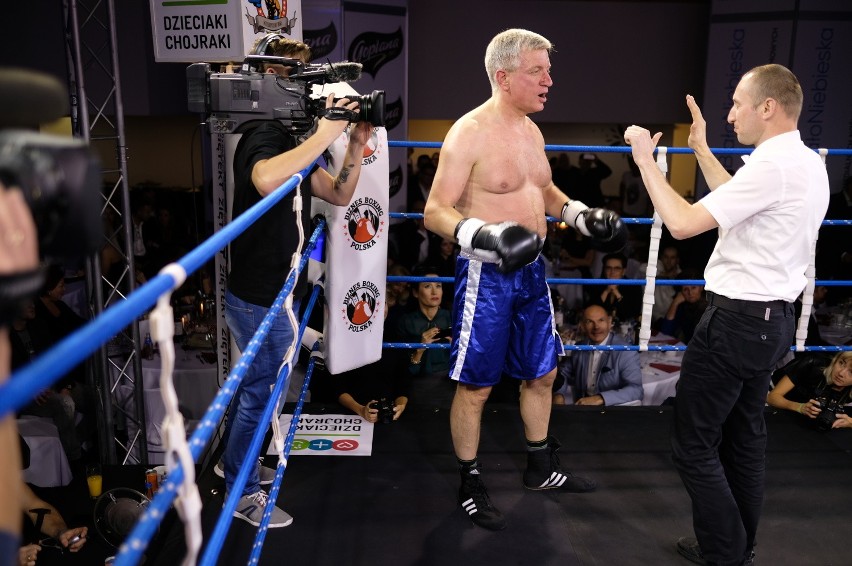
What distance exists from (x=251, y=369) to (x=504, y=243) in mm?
830

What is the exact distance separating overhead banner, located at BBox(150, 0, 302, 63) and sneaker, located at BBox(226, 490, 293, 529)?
82.8 inches

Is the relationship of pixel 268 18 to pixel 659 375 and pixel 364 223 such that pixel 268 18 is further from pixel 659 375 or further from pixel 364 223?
pixel 659 375

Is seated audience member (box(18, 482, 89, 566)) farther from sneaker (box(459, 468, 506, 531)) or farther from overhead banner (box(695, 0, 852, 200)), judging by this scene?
overhead banner (box(695, 0, 852, 200))

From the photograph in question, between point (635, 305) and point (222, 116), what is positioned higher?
point (222, 116)

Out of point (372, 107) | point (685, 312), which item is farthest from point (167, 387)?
point (685, 312)

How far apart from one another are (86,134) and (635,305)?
3632 millimetres

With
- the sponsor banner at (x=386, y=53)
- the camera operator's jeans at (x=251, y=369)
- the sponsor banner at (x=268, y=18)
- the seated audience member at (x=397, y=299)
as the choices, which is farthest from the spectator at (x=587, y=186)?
the camera operator's jeans at (x=251, y=369)

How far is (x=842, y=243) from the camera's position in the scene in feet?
18.8

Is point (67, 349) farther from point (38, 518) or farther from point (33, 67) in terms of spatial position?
point (33, 67)

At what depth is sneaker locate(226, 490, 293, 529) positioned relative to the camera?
215 centimetres

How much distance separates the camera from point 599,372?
3.76m

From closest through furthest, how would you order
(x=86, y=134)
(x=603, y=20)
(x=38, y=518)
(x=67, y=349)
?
(x=67, y=349) → (x=38, y=518) → (x=86, y=134) → (x=603, y=20)

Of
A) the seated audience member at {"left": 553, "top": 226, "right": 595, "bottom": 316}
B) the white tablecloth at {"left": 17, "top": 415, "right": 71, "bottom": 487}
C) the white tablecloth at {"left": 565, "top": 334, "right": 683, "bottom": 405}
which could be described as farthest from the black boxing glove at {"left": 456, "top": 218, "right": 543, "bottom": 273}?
the seated audience member at {"left": 553, "top": 226, "right": 595, "bottom": 316}

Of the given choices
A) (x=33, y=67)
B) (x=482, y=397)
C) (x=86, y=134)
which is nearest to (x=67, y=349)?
(x=482, y=397)
